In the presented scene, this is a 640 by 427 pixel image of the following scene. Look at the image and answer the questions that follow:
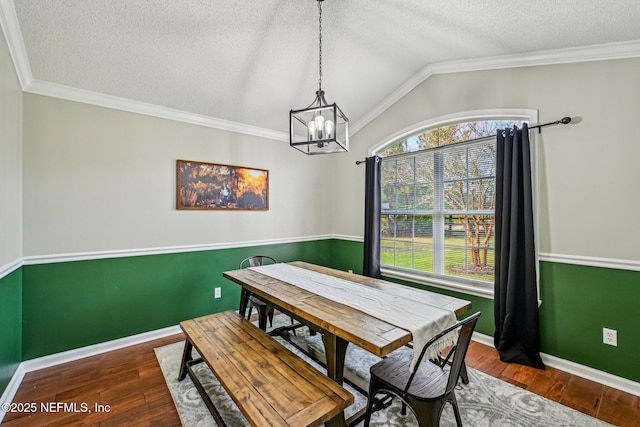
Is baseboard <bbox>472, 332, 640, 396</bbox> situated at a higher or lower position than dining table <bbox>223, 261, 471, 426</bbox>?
lower

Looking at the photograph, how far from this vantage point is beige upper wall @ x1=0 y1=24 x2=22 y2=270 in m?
1.83

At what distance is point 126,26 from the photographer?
84.3 inches

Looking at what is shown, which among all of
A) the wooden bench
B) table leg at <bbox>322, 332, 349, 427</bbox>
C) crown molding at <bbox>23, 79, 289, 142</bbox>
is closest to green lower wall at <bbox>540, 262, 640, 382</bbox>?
table leg at <bbox>322, 332, 349, 427</bbox>

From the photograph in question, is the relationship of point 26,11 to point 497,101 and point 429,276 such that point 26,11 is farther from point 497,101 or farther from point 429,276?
point 429,276

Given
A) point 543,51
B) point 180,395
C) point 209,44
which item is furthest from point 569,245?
point 209,44

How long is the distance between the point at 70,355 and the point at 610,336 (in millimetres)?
4569

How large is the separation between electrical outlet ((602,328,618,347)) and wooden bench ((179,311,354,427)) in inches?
88.7

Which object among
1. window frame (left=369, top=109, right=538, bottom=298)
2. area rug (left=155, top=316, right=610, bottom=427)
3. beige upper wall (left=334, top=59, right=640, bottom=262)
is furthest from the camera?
window frame (left=369, top=109, right=538, bottom=298)

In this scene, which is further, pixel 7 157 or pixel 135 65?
pixel 135 65

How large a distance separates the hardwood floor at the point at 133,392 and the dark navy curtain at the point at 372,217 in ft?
4.74

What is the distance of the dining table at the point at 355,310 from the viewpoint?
4.69 ft

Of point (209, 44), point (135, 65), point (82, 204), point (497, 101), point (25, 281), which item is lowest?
point (25, 281)

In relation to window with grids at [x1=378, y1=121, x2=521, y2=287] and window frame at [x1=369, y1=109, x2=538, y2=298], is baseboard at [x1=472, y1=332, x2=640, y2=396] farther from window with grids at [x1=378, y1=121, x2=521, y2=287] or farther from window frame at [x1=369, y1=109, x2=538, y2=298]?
window with grids at [x1=378, y1=121, x2=521, y2=287]

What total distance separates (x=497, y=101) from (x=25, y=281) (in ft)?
15.1
